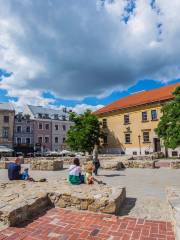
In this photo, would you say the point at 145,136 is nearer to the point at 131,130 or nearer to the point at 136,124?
the point at 136,124

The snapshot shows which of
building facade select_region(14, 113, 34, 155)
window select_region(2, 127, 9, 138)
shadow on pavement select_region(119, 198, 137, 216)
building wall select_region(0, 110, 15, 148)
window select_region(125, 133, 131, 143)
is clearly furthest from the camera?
building facade select_region(14, 113, 34, 155)

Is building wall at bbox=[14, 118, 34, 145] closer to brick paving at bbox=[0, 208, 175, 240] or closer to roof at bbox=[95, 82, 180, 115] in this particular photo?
roof at bbox=[95, 82, 180, 115]

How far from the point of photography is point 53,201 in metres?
6.38

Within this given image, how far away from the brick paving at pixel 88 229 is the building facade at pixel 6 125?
163 ft

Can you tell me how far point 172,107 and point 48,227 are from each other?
21.2m

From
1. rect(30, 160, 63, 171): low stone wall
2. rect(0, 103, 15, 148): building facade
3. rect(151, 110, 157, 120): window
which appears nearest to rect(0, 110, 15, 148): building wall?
rect(0, 103, 15, 148): building facade

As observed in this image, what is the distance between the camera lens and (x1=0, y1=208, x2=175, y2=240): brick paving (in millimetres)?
4336

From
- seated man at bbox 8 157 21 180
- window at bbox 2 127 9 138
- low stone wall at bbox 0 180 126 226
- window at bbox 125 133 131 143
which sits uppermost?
window at bbox 2 127 9 138

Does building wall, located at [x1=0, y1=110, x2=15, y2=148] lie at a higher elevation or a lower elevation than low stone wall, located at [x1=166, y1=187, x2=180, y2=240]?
higher

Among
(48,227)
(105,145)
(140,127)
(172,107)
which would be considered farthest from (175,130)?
(105,145)

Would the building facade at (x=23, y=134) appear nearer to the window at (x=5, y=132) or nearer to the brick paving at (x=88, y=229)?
the window at (x=5, y=132)

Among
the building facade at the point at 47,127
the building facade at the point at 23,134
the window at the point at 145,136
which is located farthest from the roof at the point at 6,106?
the window at the point at 145,136

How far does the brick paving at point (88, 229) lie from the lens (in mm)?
4336

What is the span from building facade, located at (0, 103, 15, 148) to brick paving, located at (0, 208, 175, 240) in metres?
49.6
